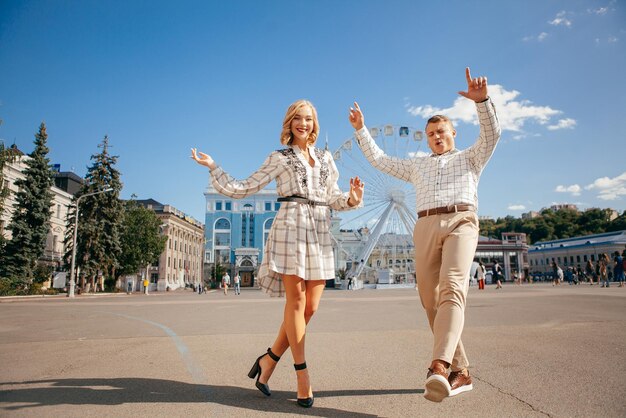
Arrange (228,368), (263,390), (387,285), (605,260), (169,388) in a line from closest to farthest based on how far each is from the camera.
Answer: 1. (263,390)
2. (169,388)
3. (228,368)
4. (605,260)
5. (387,285)

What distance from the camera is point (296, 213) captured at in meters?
3.30

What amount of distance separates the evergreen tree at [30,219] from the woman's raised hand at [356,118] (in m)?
34.6

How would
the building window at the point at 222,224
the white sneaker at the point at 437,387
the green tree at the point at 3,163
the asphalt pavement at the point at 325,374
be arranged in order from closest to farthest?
the white sneaker at the point at 437,387 → the asphalt pavement at the point at 325,374 → the green tree at the point at 3,163 → the building window at the point at 222,224

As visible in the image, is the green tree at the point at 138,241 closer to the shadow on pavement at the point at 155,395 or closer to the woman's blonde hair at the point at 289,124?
the shadow on pavement at the point at 155,395

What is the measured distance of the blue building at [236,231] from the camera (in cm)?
7994

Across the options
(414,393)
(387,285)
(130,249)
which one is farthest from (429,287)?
(130,249)

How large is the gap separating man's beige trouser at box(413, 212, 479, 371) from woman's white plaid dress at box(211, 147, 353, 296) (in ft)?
2.31

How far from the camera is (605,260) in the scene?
24172 millimetres

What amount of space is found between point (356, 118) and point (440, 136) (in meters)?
0.85

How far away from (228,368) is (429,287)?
2057 mm

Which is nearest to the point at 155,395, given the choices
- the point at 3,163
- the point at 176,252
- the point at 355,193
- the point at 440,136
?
the point at 355,193

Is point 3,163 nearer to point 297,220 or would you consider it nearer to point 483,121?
point 297,220

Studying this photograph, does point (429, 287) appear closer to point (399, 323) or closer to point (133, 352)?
point (133, 352)

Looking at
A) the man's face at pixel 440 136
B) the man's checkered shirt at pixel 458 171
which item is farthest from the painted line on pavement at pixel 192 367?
the man's face at pixel 440 136
